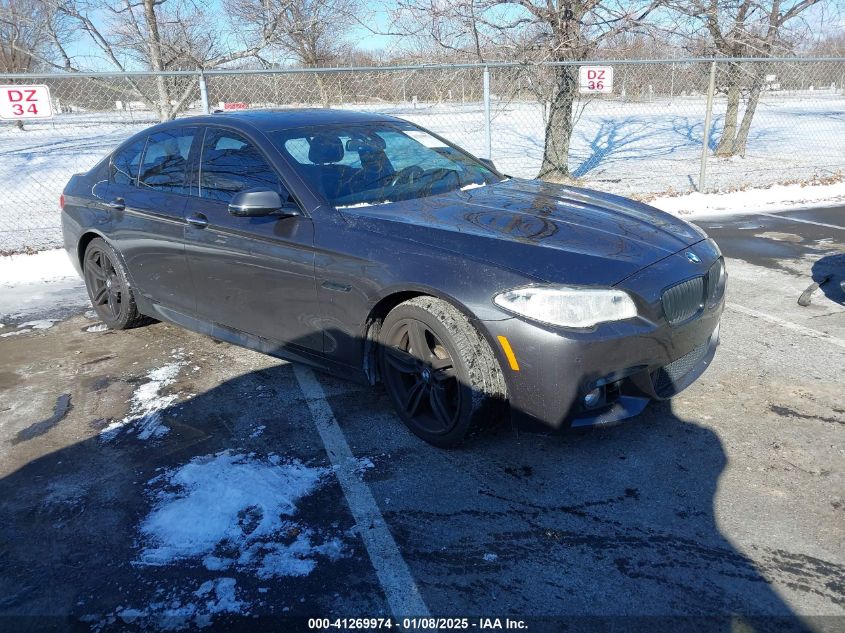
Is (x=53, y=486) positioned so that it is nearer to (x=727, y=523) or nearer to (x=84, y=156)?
(x=727, y=523)

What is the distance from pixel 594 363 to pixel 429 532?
38.6 inches

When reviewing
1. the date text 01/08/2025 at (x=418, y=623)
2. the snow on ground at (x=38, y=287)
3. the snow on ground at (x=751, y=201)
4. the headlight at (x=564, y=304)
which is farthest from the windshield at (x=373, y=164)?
the snow on ground at (x=751, y=201)

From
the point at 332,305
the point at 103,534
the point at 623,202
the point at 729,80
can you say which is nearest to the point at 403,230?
the point at 332,305

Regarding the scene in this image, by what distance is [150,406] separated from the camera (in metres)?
4.01

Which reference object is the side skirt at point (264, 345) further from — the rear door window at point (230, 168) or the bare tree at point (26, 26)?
the bare tree at point (26, 26)

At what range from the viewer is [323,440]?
3.49m

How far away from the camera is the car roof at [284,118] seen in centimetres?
412

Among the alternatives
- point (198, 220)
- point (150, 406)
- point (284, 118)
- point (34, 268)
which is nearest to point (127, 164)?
point (198, 220)

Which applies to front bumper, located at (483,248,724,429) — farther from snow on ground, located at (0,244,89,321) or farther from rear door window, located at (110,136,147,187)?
snow on ground, located at (0,244,89,321)

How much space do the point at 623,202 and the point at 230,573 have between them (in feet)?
9.98

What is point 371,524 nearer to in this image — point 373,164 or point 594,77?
point 373,164

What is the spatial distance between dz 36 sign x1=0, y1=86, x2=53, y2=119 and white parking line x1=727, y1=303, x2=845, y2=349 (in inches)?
Result: 294

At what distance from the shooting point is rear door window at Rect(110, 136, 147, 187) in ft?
16.0

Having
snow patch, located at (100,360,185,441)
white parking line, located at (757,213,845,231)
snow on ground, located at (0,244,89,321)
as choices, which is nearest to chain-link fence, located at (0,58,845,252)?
snow on ground, located at (0,244,89,321)
